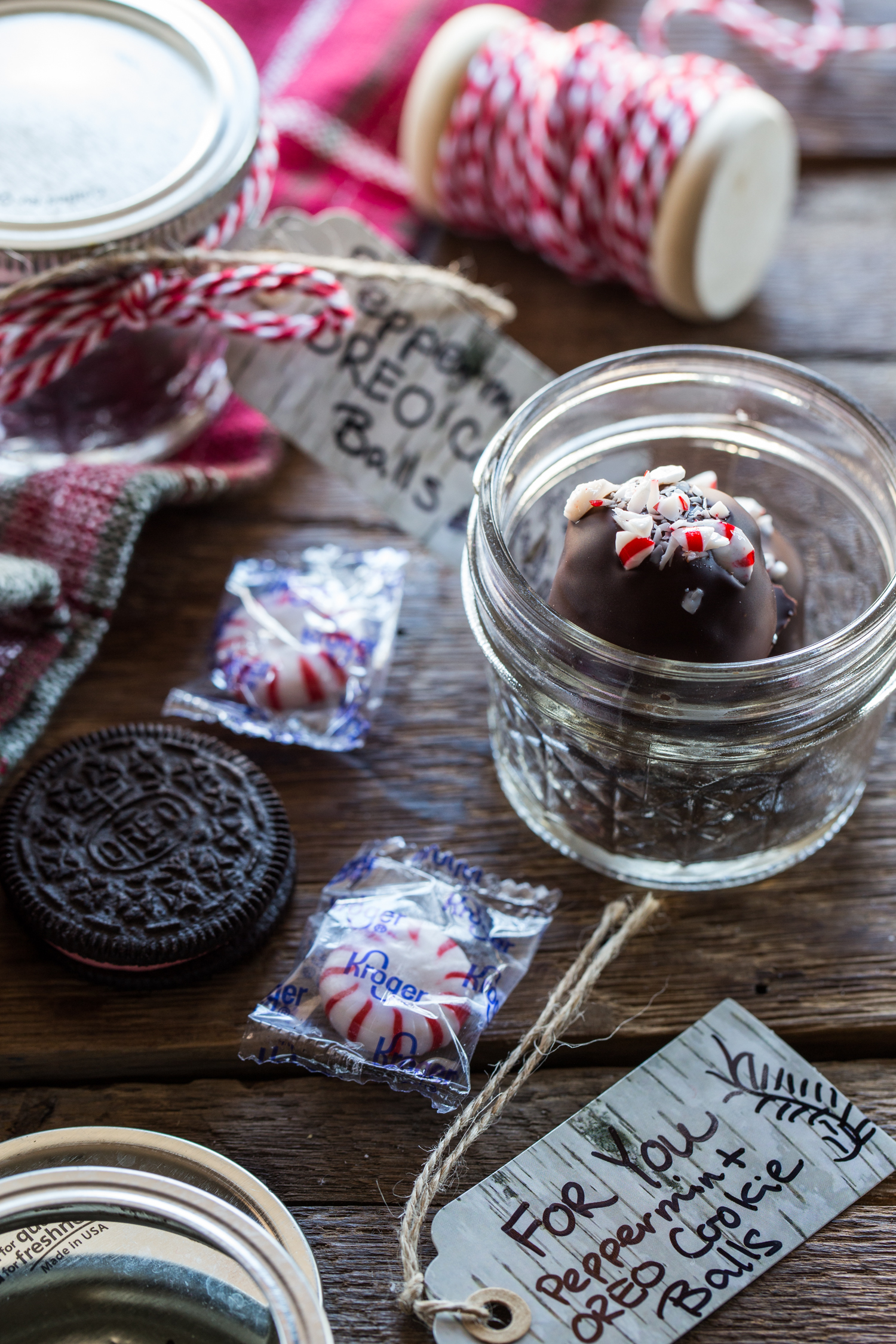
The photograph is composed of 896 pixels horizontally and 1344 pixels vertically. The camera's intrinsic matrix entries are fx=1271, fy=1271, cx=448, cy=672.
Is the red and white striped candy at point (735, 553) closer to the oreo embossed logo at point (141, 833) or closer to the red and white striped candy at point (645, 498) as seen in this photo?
the red and white striped candy at point (645, 498)

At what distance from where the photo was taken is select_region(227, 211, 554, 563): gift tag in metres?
0.93

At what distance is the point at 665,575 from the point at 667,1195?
0.34 meters

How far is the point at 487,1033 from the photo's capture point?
2.55ft

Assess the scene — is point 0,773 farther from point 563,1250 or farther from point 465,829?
point 563,1250

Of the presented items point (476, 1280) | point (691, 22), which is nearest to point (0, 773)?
point (476, 1280)

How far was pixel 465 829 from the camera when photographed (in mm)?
877

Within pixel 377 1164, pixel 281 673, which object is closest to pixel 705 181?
pixel 281 673

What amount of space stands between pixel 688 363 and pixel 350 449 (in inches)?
10.0

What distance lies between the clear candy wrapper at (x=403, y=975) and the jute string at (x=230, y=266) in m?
0.41

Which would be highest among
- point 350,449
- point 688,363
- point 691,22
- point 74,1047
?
point 691,22

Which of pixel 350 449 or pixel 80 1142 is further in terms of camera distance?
pixel 350 449

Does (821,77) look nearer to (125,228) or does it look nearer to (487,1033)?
(125,228)

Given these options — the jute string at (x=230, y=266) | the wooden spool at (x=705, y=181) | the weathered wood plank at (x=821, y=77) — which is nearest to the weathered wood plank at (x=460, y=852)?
the jute string at (x=230, y=266)

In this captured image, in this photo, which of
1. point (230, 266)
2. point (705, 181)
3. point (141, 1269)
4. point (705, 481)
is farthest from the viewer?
point (705, 181)
